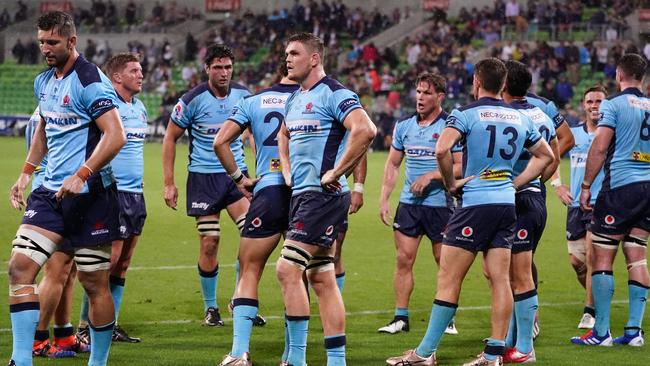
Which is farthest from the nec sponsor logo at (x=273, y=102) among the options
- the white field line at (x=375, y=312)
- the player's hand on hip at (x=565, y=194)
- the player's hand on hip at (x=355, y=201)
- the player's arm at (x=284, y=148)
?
the player's hand on hip at (x=565, y=194)

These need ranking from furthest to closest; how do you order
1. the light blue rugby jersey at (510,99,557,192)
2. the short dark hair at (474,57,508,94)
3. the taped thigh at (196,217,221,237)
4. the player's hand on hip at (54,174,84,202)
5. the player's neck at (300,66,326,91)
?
1. the taped thigh at (196,217,221,237)
2. the light blue rugby jersey at (510,99,557,192)
3. the short dark hair at (474,57,508,94)
4. the player's neck at (300,66,326,91)
5. the player's hand on hip at (54,174,84,202)

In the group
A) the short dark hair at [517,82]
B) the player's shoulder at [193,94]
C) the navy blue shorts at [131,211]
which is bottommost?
the navy blue shorts at [131,211]

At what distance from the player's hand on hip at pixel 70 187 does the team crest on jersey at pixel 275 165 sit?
1.67 metres

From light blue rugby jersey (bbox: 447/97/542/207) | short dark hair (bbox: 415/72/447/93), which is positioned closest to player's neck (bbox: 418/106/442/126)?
short dark hair (bbox: 415/72/447/93)

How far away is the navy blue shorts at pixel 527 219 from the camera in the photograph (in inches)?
325

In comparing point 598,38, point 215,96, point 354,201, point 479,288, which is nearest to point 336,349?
point 354,201

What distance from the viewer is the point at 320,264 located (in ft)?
24.1

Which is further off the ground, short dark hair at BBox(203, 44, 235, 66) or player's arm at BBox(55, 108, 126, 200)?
short dark hair at BBox(203, 44, 235, 66)

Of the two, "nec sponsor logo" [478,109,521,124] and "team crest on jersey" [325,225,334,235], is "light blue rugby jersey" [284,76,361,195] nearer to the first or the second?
"team crest on jersey" [325,225,334,235]

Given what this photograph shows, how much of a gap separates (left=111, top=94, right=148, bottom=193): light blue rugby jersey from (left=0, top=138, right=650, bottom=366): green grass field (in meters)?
1.26

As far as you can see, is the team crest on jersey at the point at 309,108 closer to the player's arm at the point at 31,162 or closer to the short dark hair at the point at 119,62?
the player's arm at the point at 31,162

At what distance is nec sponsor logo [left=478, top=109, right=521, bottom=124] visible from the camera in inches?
299

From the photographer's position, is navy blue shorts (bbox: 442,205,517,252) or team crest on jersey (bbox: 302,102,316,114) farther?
navy blue shorts (bbox: 442,205,517,252)

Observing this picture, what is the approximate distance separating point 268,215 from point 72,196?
4.83ft
